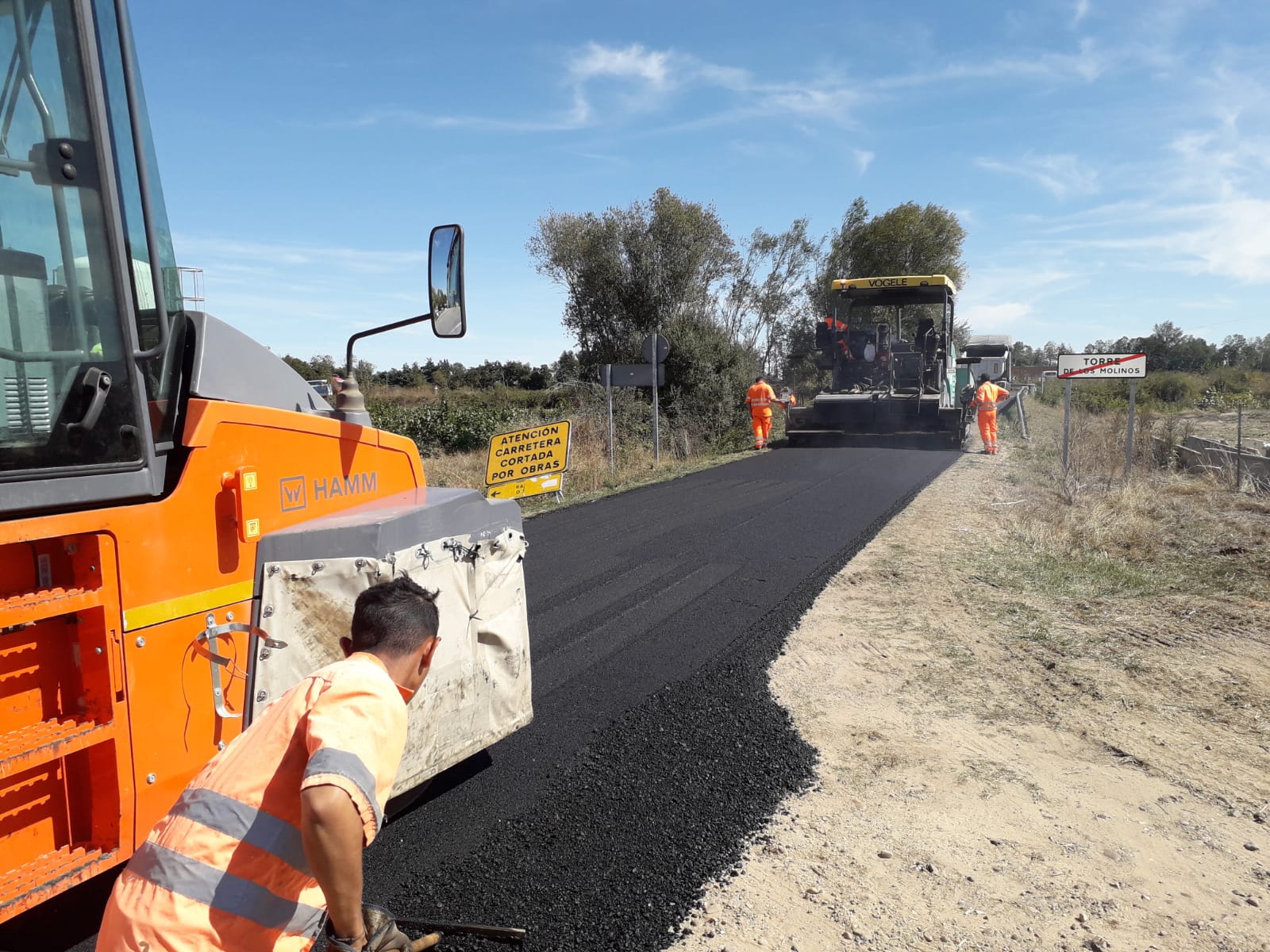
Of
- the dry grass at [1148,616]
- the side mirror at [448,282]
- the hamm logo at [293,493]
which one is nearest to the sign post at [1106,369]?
the dry grass at [1148,616]

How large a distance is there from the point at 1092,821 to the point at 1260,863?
1.74 ft

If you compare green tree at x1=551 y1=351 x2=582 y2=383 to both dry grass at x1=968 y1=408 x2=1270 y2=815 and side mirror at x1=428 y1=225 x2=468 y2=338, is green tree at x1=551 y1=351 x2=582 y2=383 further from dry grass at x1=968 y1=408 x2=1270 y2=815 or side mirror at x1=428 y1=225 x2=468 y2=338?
side mirror at x1=428 y1=225 x2=468 y2=338

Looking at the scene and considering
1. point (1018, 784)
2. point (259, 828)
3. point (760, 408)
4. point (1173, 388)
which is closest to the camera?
point (259, 828)

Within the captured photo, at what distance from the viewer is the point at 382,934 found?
2297 millimetres

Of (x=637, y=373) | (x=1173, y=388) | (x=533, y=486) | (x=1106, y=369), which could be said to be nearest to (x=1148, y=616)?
(x=1106, y=369)

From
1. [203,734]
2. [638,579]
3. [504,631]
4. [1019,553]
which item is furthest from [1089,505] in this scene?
[203,734]

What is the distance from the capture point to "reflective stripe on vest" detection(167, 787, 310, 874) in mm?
1728

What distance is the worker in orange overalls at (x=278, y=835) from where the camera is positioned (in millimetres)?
1652

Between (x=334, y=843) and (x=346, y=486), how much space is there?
1793 millimetres

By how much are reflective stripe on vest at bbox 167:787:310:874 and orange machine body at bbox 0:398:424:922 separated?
0.62 m

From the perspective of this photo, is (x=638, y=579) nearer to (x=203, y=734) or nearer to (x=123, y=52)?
(x=203, y=734)

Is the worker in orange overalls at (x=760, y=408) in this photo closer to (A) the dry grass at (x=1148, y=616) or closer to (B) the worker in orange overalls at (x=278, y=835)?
(A) the dry grass at (x=1148, y=616)

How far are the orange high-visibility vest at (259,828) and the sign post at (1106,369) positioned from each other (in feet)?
38.4

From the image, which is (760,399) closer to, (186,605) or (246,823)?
(186,605)
